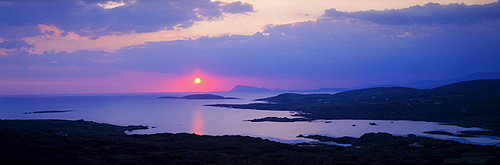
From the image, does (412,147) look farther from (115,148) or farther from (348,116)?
(348,116)

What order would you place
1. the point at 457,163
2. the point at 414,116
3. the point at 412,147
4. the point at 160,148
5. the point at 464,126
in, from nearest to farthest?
the point at 457,163
the point at 160,148
the point at 412,147
the point at 464,126
the point at 414,116

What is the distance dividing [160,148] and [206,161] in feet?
37.1

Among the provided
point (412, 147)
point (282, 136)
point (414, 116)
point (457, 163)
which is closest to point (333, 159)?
point (457, 163)

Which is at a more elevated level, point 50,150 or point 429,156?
point 50,150

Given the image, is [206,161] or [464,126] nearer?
[206,161]

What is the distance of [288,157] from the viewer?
3300 cm

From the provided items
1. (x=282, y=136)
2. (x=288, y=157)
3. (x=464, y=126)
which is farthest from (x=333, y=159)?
(x=464, y=126)

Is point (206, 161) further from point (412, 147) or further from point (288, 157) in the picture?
point (412, 147)

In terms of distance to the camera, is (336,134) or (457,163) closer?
(457,163)

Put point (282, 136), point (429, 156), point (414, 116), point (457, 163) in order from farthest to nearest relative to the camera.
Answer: point (414, 116)
point (282, 136)
point (429, 156)
point (457, 163)

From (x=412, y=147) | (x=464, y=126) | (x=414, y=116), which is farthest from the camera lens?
(x=414, y=116)

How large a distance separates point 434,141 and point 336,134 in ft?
65.2

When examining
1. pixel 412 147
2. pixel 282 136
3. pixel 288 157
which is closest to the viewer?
pixel 288 157

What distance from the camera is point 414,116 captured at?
295ft
